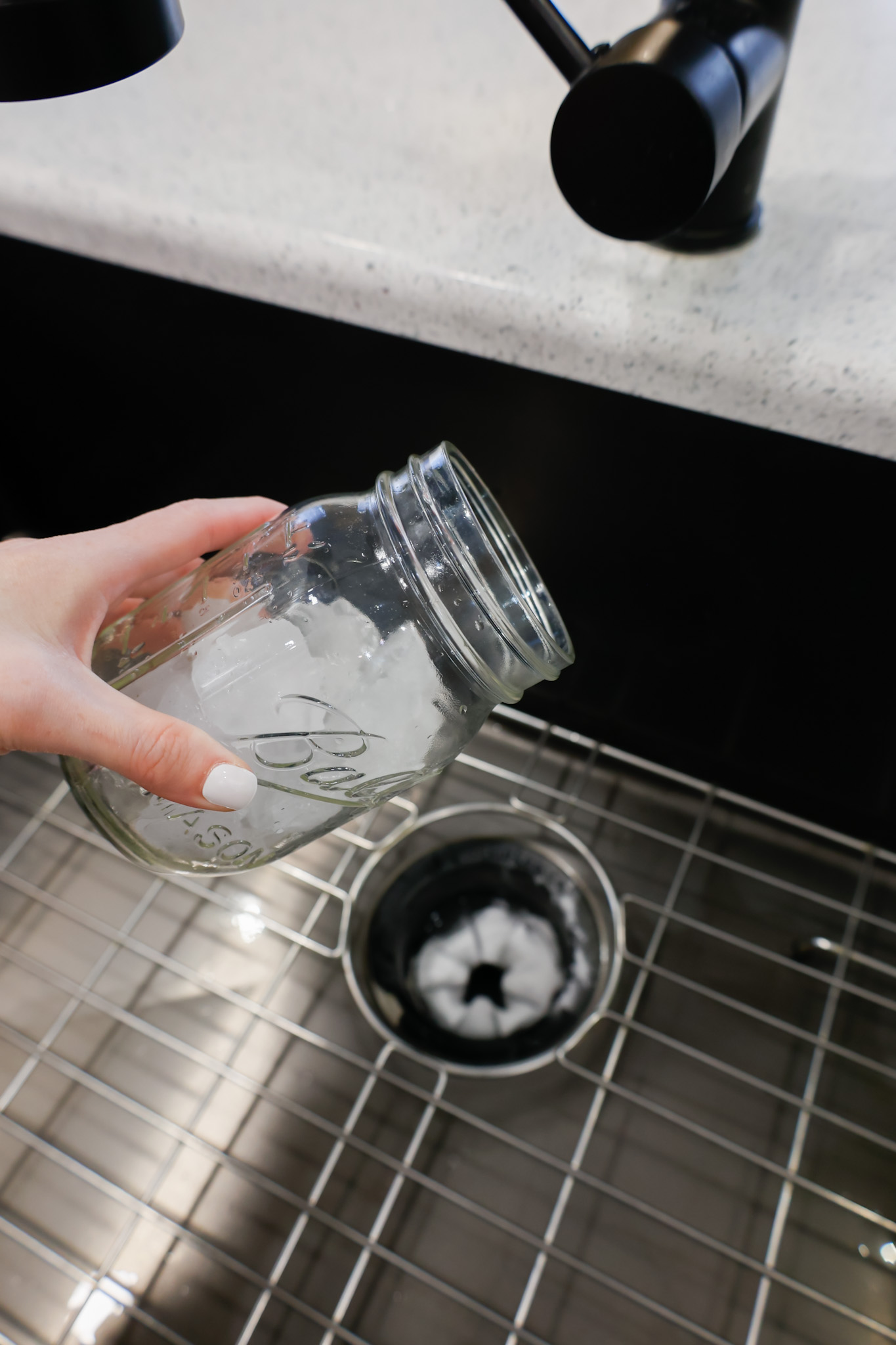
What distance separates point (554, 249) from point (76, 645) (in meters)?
0.36

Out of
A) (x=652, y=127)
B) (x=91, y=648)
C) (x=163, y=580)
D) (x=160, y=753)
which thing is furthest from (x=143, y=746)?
(x=652, y=127)

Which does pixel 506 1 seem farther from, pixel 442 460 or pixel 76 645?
pixel 76 645

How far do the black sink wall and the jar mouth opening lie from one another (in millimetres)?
170

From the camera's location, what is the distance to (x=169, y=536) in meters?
0.52

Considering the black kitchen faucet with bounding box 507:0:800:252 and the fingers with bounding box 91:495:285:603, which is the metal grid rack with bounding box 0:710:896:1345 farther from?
the black kitchen faucet with bounding box 507:0:800:252

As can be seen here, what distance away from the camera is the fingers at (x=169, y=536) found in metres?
0.50

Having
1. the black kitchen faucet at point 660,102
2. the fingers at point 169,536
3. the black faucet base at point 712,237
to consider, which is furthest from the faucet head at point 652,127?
the fingers at point 169,536

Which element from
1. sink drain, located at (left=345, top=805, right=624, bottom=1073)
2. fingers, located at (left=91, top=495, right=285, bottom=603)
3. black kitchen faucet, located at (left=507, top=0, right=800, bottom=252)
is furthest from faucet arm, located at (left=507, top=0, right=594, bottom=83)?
sink drain, located at (left=345, top=805, right=624, bottom=1073)

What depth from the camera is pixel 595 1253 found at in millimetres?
564

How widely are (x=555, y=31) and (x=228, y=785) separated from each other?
37 cm

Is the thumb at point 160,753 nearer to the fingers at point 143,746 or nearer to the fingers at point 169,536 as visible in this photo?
the fingers at point 143,746

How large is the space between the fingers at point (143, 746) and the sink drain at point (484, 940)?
1.00ft

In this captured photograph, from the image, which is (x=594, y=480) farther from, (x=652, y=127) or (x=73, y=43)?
(x=73, y=43)

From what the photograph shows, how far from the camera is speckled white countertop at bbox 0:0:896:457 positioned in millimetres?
540
